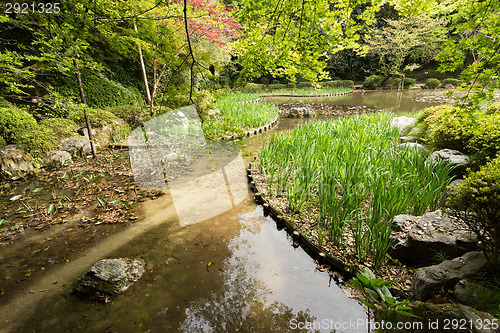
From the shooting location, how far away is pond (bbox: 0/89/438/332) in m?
1.94

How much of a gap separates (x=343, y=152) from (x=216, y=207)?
2401mm

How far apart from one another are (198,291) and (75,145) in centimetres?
559

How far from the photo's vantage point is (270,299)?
2168mm

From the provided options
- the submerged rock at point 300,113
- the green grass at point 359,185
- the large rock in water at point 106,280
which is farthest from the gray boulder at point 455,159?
the submerged rock at point 300,113

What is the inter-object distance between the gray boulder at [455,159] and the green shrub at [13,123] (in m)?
7.96

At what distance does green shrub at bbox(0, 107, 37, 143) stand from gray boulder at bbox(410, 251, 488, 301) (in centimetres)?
732

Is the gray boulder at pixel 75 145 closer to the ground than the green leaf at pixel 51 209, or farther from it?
farther from it

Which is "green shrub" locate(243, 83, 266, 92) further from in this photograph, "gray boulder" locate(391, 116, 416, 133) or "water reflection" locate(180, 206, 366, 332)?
"water reflection" locate(180, 206, 366, 332)

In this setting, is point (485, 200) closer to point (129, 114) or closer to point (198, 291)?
point (198, 291)

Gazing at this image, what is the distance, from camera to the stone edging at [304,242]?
2.38 m

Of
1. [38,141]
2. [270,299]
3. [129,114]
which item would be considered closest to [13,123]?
[38,141]

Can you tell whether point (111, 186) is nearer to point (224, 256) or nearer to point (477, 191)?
point (224, 256)

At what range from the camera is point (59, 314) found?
2.00 meters

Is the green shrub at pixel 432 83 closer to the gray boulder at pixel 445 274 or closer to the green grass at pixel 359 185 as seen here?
the green grass at pixel 359 185
